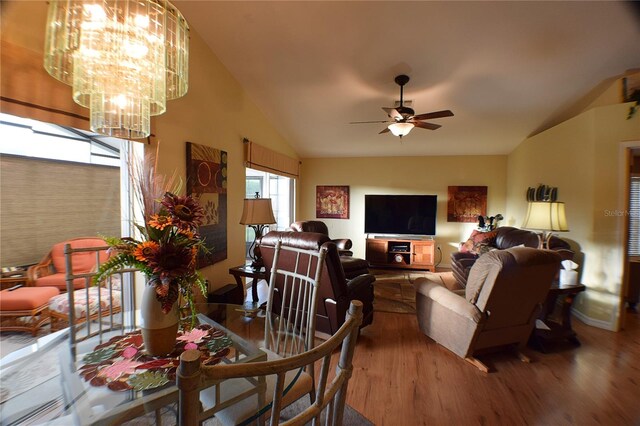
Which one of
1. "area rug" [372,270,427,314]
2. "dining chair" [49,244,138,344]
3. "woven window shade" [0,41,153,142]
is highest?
"woven window shade" [0,41,153,142]

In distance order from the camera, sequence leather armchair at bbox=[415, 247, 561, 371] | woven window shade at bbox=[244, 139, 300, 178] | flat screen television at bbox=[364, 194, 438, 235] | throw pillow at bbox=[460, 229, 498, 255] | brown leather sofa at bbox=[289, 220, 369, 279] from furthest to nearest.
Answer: flat screen television at bbox=[364, 194, 438, 235] → throw pillow at bbox=[460, 229, 498, 255] → woven window shade at bbox=[244, 139, 300, 178] → brown leather sofa at bbox=[289, 220, 369, 279] → leather armchair at bbox=[415, 247, 561, 371]

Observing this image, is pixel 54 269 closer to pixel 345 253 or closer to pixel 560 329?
pixel 345 253

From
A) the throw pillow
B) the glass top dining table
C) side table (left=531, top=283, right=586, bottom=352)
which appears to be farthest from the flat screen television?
the glass top dining table

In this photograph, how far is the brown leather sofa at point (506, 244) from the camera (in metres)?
3.34

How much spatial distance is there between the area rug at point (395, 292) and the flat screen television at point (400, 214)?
87cm

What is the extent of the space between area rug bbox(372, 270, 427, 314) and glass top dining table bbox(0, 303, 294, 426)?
248 cm

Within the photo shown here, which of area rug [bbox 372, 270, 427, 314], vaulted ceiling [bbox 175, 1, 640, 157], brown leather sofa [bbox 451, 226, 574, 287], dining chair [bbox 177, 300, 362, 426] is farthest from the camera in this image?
area rug [bbox 372, 270, 427, 314]

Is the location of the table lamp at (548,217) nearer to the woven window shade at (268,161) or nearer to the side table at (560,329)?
the side table at (560,329)

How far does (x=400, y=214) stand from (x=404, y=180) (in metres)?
0.79

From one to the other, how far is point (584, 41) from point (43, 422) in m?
4.59

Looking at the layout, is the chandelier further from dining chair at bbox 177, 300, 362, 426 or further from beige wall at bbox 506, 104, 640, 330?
beige wall at bbox 506, 104, 640, 330

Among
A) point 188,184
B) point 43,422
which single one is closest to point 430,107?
point 188,184

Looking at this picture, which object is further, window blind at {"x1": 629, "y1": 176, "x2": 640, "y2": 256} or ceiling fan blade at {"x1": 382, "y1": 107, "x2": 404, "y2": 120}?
window blind at {"x1": 629, "y1": 176, "x2": 640, "y2": 256}

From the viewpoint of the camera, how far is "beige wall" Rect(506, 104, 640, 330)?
2.91 metres
